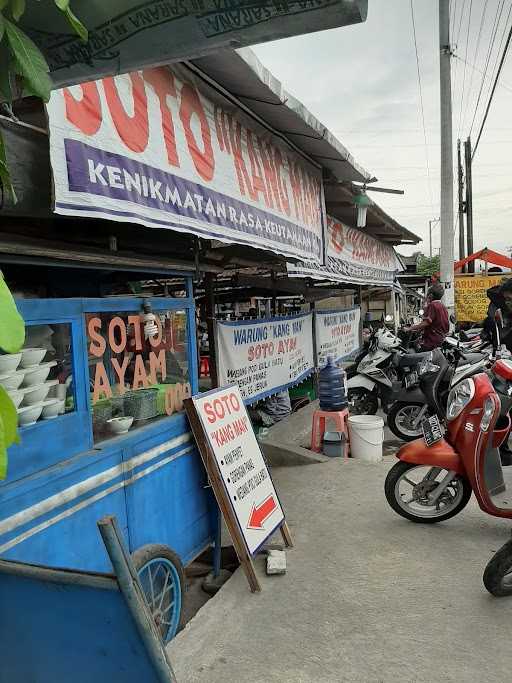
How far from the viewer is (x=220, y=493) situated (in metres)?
3.29

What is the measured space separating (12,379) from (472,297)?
48.5 feet

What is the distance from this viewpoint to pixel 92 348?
2.83 metres

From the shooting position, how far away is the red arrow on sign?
11.2 feet

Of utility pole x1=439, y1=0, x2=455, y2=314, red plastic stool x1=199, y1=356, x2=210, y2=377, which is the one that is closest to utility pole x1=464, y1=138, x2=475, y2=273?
utility pole x1=439, y1=0, x2=455, y2=314

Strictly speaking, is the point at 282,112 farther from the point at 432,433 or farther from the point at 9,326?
the point at 9,326

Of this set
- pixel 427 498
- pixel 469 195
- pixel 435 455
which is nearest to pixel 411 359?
pixel 427 498

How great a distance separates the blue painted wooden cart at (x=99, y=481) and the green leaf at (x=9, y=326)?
1503 millimetres

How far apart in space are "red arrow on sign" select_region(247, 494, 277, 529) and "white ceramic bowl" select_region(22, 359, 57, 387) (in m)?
1.59

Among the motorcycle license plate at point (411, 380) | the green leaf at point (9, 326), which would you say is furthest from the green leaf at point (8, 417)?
the motorcycle license plate at point (411, 380)

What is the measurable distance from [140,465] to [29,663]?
4.49 feet

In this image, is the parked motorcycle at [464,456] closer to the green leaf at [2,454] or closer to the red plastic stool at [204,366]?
the red plastic stool at [204,366]

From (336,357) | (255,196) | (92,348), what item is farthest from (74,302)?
(336,357)

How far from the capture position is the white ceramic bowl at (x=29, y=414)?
7.73 ft

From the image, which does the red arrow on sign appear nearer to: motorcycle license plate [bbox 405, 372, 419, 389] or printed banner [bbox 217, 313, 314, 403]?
printed banner [bbox 217, 313, 314, 403]
